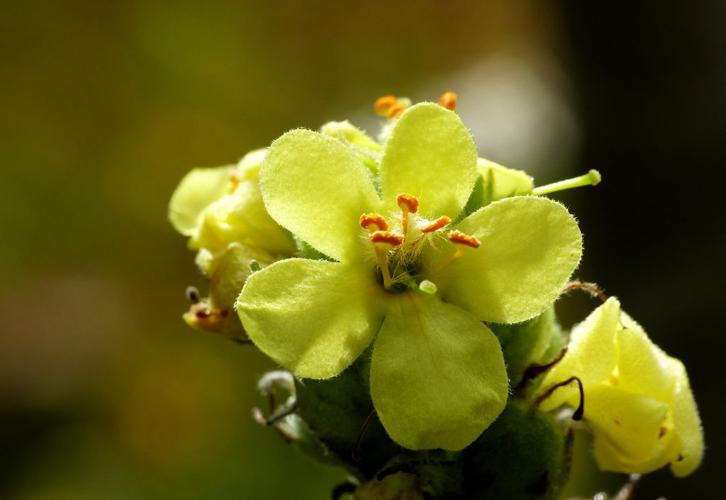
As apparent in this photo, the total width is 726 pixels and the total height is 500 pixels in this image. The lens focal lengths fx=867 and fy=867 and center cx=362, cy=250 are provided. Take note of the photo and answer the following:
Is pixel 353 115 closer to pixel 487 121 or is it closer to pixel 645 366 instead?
pixel 487 121

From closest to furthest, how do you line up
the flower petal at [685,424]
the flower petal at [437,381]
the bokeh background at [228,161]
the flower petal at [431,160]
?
the flower petal at [437,381]
the flower petal at [431,160]
the flower petal at [685,424]
the bokeh background at [228,161]

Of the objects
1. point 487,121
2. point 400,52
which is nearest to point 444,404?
point 487,121

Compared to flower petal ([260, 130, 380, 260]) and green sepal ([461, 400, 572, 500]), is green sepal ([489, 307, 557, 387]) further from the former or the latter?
flower petal ([260, 130, 380, 260])

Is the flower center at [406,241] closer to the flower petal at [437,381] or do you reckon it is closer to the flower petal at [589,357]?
the flower petal at [437,381]

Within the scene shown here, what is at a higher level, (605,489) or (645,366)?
(645,366)

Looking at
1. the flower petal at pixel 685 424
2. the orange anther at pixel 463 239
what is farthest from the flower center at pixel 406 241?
the flower petal at pixel 685 424
